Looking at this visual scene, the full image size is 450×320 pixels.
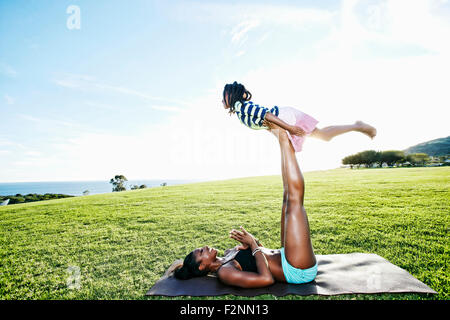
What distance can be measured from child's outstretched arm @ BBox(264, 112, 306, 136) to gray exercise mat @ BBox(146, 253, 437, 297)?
216 centimetres

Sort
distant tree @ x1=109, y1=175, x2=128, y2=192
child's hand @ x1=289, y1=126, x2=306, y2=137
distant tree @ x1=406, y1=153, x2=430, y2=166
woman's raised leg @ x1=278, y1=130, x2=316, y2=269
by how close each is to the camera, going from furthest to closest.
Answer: distant tree @ x1=406, y1=153, x2=430, y2=166 < distant tree @ x1=109, y1=175, x2=128, y2=192 < child's hand @ x1=289, y1=126, x2=306, y2=137 < woman's raised leg @ x1=278, y1=130, x2=316, y2=269

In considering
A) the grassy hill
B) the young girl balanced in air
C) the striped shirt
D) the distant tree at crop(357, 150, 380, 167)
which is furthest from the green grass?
the grassy hill

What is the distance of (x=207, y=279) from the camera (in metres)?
3.28

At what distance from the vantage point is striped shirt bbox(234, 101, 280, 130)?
3434 millimetres

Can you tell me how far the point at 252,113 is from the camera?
3.47 m

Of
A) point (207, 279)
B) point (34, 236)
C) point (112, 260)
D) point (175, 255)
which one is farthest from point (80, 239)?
point (207, 279)

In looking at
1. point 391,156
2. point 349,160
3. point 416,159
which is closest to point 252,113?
point 349,160

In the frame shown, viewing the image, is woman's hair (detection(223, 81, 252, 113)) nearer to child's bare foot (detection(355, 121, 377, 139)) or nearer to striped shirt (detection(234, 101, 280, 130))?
striped shirt (detection(234, 101, 280, 130))

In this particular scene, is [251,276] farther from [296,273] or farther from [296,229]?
[296,229]

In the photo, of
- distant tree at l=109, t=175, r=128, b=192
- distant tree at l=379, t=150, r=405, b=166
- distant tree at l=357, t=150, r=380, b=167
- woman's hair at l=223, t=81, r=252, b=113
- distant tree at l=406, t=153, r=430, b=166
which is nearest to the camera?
woman's hair at l=223, t=81, r=252, b=113

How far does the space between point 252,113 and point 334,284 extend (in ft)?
8.87
